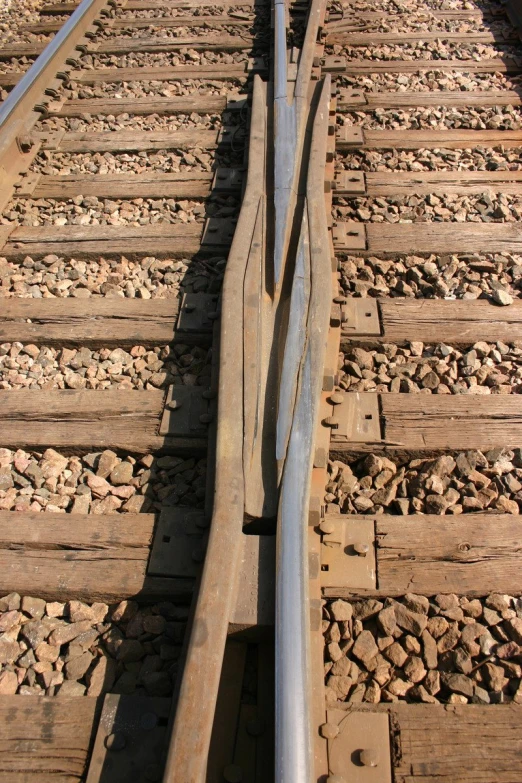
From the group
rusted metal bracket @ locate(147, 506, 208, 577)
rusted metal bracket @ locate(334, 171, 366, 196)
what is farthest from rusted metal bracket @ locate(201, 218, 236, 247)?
rusted metal bracket @ locate(147, 506, 208, 577)

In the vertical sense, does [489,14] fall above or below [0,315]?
above

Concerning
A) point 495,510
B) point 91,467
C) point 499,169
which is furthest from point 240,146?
point 495,510

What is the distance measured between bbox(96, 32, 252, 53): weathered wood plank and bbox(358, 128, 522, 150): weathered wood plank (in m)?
1.92

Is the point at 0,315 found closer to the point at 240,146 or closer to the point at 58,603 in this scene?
the point at 58,603

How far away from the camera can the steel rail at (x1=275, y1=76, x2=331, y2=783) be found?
1594 mm

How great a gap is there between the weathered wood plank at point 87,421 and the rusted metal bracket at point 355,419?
54 centimetres

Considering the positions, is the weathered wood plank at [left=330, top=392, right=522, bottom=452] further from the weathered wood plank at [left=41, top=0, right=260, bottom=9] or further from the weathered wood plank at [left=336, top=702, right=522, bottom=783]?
the weathered wood plank at [left=41, top=0, right=260, bottom=9]

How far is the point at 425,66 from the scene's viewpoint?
5.01 m

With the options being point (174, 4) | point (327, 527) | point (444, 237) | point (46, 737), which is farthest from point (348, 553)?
point (174, 4)

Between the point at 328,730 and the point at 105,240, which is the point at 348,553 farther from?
the point at 105,240

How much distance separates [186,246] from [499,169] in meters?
2.04

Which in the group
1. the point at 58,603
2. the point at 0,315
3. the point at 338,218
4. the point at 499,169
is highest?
the point at 499,169

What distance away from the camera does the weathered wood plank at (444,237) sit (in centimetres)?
339

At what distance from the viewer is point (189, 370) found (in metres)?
2.89
